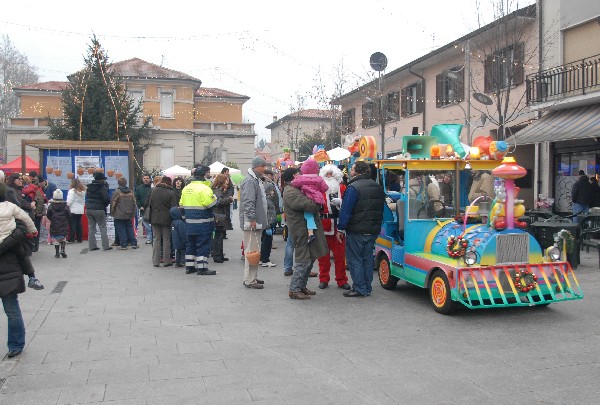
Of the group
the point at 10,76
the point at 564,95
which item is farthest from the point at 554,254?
the point at 10,76

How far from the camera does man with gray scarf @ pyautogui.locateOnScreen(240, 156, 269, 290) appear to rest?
866 cm

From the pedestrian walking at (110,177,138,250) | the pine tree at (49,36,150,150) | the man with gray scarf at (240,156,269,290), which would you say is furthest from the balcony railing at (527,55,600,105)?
the pine tree at (49,36,150,150)

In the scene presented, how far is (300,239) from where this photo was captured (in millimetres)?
7828

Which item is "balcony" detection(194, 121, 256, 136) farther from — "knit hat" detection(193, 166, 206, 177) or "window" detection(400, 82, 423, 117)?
"knit hat" detection(193, 166, 206, 177)

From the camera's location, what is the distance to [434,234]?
7555 mm

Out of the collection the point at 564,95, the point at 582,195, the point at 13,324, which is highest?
the point at 564,95

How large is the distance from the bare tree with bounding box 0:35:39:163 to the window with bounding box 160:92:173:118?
14.0 meters

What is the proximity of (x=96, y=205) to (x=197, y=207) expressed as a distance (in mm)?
4937

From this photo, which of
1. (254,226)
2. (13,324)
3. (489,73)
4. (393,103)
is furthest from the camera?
(393,103)

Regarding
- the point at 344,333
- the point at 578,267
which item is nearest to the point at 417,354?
the point at 344,333

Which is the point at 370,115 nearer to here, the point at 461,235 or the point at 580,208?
the point at 580,208

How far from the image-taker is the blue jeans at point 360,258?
309 inches

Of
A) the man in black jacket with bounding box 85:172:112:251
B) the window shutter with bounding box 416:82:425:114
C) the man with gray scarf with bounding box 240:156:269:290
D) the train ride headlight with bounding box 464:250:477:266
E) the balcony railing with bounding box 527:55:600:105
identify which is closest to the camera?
the train ride headlight with bounding box 464:250:477:266

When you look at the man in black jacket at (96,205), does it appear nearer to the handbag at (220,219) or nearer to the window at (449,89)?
the handbag at (220,219)
